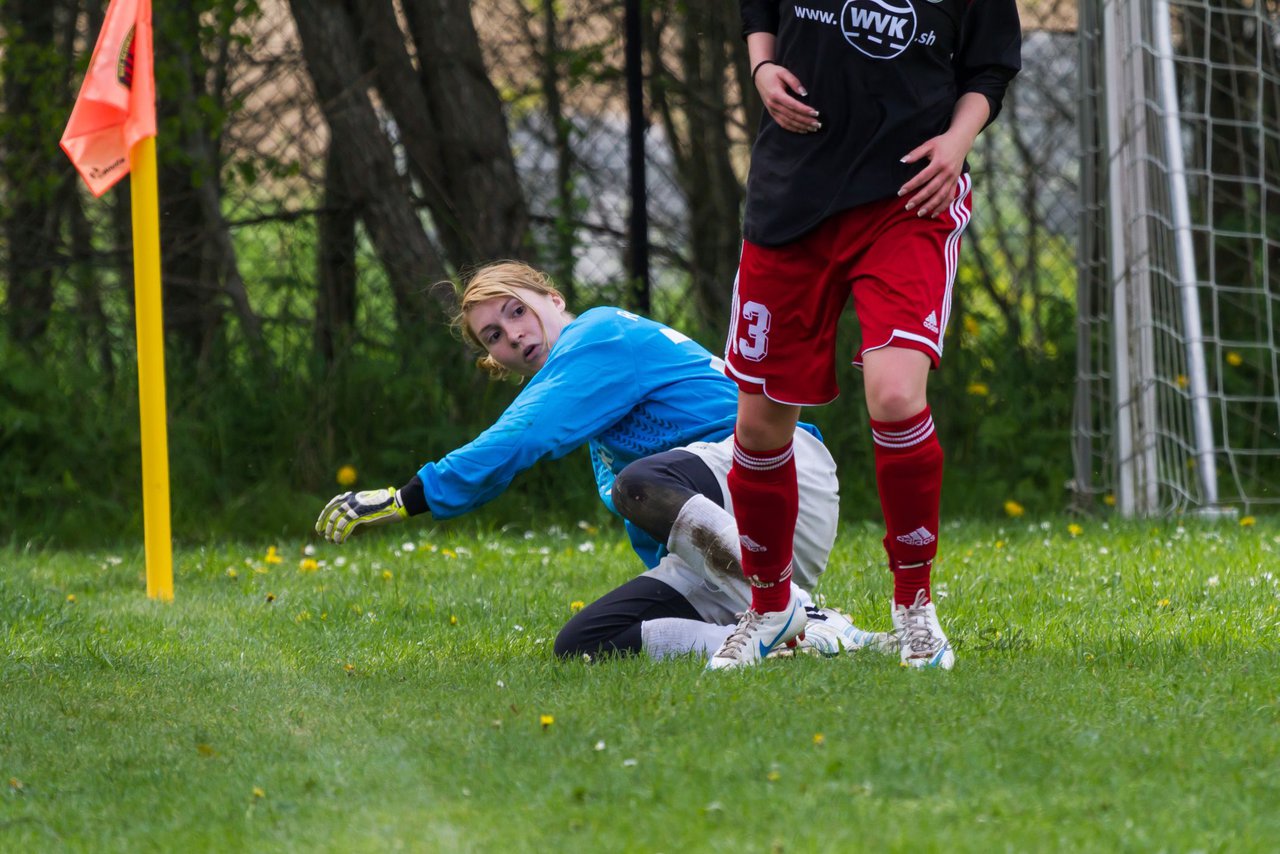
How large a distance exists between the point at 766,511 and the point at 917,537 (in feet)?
1.11

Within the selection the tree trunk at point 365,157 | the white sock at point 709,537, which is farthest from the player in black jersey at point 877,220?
the tree trunk at point 365,157

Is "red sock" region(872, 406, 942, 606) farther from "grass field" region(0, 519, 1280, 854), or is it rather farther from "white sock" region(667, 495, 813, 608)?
"white sock" region(667, 495, 813, 608)

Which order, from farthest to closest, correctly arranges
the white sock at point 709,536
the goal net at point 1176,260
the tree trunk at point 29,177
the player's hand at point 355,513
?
the tree trunk at point 29,177
the goal net at point 1176,260
the white sock at point 709,536
the player's hand at point 355,513

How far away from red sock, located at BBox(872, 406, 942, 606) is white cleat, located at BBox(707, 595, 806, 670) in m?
0.28

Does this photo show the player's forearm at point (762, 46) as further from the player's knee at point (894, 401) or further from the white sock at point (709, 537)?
the white sock at point (709, 537)

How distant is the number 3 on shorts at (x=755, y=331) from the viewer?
10.7 ft

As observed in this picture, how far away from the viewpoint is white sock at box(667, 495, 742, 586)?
11.7 ft

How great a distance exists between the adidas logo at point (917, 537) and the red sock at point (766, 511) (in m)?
0.28

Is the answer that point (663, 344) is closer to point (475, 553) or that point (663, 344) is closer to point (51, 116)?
point (475, 553)

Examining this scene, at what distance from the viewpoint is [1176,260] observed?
680 centimetres

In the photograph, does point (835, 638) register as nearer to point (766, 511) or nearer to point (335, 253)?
point (766, 511)

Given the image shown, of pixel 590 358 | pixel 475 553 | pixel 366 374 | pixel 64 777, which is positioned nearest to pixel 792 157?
pixel 590 358

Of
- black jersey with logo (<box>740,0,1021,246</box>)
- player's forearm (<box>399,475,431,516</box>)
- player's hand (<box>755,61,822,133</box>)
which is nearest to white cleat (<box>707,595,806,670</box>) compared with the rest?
player's forearm (<box>399,475,431,516</box>)

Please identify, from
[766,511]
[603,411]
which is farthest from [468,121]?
[766,511]
